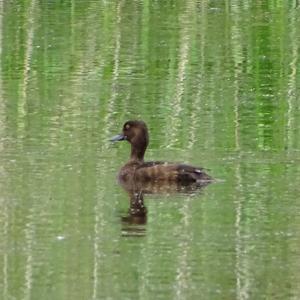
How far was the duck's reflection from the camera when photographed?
11000 mm

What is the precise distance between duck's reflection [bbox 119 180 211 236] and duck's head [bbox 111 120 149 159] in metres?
0.49

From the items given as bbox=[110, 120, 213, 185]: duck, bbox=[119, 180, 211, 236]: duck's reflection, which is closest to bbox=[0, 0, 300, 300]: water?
bbox=[119, 180, 211, 236]: duck's reflection

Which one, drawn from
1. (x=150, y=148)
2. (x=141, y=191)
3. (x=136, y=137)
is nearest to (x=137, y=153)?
(x=136, y=137)

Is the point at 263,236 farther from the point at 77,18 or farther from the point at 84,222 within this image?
the point at 77,18

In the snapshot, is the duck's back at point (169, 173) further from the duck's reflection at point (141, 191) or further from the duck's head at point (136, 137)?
the duck's head at point (136, 137)

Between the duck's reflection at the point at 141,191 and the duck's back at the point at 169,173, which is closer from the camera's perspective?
the duck's reflection at the point at 141,191

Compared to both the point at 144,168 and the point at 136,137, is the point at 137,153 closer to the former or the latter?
the point at 136,137

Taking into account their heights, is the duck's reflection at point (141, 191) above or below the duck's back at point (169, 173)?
below

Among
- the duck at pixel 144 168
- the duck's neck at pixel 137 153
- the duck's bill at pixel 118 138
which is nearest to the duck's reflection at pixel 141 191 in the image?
the duck at pixel 144 168

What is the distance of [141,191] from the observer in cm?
1249

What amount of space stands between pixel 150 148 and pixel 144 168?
967 mm

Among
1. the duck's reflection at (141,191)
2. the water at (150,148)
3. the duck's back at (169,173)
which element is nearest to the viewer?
the water at (150,148)

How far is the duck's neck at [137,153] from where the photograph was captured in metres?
13.2

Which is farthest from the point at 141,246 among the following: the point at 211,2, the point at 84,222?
the point at 211,2
